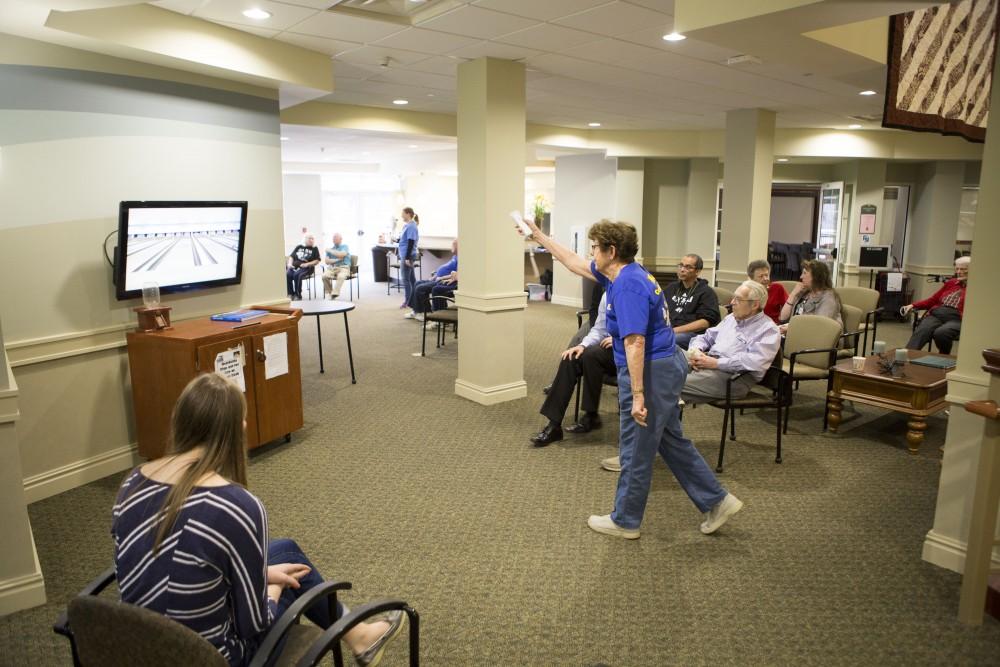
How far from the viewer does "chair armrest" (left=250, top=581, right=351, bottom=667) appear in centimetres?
156

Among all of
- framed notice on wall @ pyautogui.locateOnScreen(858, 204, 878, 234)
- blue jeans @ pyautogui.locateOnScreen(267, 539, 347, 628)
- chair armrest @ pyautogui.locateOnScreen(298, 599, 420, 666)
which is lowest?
blue jeans @ pyautogui.locateOnScreen(267, 539, 347, 628)

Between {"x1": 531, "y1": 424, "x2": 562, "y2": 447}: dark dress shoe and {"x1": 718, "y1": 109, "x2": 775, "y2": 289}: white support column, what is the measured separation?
12.6 feet

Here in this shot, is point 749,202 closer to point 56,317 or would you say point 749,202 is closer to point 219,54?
point 219,54

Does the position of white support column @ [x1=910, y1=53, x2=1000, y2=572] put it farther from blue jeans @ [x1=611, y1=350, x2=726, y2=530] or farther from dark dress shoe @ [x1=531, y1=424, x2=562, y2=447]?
dark dress shoe @ [x1=531, y1=424, x2=562, y2=447]

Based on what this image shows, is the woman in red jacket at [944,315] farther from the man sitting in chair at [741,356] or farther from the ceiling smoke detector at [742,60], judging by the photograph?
the man sitting in chair at [741,356]

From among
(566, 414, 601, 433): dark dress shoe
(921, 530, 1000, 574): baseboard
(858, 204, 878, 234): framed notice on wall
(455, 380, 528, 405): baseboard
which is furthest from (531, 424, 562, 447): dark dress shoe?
(858, 204, 878, 234): framed notice on wall

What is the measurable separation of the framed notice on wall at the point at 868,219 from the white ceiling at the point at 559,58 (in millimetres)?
3502

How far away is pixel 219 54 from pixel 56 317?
6.27ft

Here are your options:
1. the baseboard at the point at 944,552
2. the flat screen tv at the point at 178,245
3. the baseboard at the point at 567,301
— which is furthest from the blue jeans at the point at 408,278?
the baseboard at the point at 944,552

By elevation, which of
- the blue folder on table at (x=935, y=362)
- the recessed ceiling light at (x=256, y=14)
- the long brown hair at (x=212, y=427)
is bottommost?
the blue folder on table at (x=935, y=362)

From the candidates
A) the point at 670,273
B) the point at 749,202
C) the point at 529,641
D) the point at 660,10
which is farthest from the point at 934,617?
the point at 670,273

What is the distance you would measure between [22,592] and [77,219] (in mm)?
2148

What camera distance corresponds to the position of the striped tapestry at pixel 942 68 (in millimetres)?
3348

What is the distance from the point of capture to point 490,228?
215 inches
